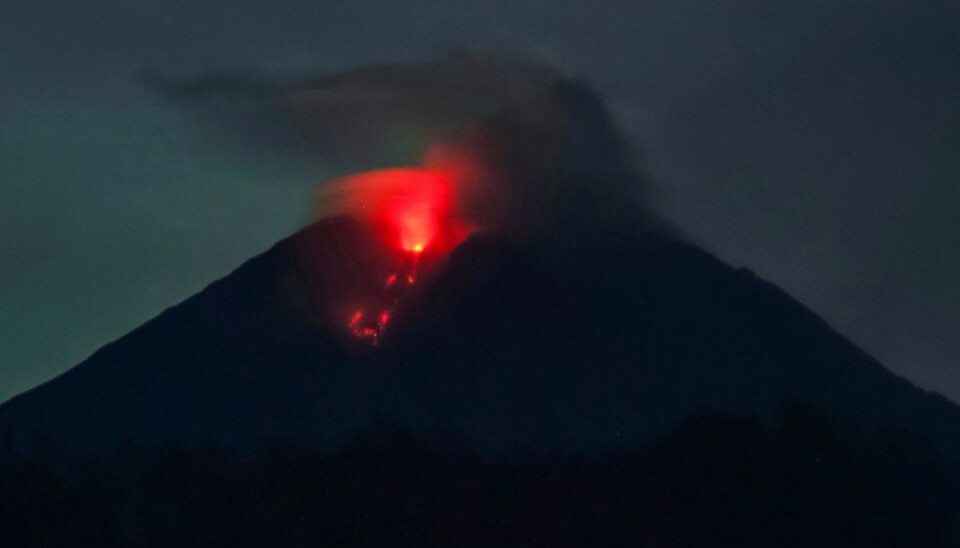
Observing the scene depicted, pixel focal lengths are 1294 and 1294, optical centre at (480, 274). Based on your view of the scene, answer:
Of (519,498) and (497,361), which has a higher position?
(497,361)

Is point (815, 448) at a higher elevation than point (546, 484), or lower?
higher

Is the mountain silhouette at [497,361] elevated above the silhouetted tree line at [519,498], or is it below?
above

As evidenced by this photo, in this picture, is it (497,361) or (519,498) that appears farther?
(497,361)

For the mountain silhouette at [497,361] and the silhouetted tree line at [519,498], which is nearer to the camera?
the silhouetted tree line at [519,498]

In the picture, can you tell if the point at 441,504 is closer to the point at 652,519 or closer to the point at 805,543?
the point at 652,519

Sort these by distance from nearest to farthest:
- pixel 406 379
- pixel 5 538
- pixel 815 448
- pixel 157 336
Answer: pixel 5 538 → pixel 815 448 → pixel 406 379 → pixel 157 336

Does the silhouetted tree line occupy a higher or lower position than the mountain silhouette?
lower

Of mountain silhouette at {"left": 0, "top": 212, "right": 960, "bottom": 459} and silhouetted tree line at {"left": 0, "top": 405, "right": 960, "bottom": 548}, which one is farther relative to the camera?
mountain silhouette at {"left": 0, "top": 212, "right": 960, "bottom": 459}

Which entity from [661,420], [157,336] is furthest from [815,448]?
[157,336]
